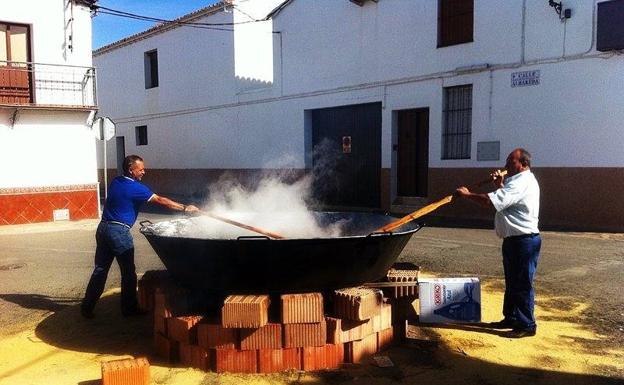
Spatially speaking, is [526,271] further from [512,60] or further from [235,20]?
[235,20]

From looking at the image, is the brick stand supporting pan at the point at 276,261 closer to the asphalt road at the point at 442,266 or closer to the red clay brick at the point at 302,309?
the red clay brick at the point at 302,309

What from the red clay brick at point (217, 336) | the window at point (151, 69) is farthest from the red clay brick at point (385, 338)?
the window at point (151, 69)

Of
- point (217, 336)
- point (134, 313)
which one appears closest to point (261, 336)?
point (217, 336)

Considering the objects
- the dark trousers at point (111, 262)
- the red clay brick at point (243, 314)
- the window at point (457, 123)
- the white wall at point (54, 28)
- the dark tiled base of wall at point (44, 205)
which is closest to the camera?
the red clay brick at point (243, 314)

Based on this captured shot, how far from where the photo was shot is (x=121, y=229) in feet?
16.2

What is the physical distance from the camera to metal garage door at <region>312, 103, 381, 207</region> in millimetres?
14727

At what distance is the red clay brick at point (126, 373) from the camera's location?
3.40m

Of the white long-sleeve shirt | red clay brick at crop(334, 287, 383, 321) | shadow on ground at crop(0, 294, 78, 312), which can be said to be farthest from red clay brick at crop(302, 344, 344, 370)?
shadow on ground at crop(0, 294, 78, 312)

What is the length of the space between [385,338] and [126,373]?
197cm

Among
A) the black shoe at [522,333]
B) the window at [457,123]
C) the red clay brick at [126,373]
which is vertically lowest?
the black shoe at [522,333]

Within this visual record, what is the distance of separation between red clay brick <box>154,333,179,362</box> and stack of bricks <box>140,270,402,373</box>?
0.16ft

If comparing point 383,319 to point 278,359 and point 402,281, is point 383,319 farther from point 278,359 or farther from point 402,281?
point 278,359

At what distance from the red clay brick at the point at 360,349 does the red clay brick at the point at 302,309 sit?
414 millimetres

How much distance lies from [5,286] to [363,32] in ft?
36.2
